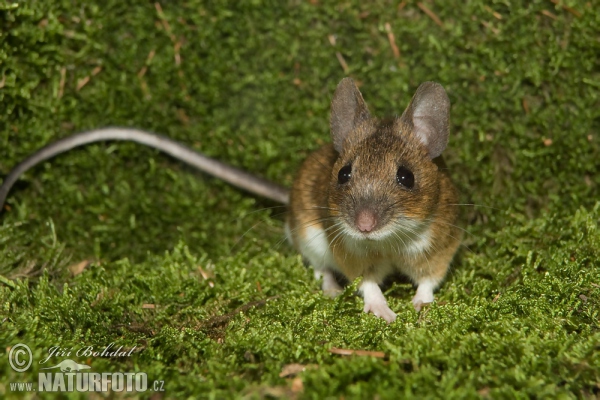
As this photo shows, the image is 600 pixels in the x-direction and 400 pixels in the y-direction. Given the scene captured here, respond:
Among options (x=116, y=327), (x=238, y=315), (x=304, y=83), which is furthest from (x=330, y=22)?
(x=116, y=327)

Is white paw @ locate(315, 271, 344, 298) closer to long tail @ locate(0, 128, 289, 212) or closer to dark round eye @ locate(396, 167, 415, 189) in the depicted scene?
long tail @ locate(0, 128, 289, 212)

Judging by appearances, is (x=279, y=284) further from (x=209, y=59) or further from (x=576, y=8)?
(x=576, y=8)

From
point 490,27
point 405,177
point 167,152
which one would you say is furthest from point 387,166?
point 167,152

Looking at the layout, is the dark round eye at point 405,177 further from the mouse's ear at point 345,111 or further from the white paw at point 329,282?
the white paw at point 329,282

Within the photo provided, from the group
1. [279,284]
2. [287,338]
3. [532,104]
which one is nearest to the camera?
[287,338]

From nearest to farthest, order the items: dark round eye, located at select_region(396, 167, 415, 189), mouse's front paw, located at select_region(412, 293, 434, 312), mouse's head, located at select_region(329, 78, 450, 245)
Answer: mouse's head, located at select_region(329, 78, 450, 245) → dark round eye, located at select_region(396, 167, 415, 189) → mouse's front paw, located at select_region(412, 293, 434, 312)

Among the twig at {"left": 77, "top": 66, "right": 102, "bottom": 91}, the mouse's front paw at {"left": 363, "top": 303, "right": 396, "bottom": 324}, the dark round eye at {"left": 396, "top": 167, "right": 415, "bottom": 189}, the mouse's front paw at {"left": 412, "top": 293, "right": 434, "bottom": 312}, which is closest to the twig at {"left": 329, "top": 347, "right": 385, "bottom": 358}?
the mouse's front paw at {"left": 363, "top": 303, "right": 396, "bottom": 324}

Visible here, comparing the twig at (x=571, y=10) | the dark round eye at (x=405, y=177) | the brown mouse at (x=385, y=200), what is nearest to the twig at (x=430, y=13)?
the twig at (x=571, y=10)
